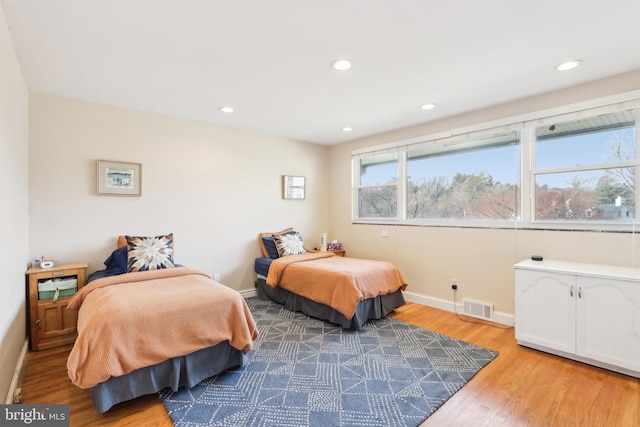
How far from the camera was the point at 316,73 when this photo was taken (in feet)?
8.46

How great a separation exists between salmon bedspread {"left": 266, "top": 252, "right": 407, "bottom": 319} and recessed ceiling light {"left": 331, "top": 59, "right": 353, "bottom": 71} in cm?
199

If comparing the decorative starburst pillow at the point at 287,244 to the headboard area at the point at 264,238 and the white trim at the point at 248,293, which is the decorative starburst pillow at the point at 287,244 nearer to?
the headboard area at the point at 264,238

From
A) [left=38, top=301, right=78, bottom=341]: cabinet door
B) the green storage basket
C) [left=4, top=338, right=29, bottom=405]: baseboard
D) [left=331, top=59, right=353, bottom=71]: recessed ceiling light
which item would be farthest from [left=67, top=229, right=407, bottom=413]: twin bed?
[left=331, top=59, right=353, bottom=71]: recessed ceiling light

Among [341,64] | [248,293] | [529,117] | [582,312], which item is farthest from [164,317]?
[529,117]

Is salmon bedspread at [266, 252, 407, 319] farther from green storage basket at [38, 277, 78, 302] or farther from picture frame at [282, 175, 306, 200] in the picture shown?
green storage basket at [38, 277, 78, 302]

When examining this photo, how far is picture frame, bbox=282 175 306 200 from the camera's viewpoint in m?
4.80

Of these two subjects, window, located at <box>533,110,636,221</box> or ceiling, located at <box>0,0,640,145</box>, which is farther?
window, located at <box>533,110,636,221</box>

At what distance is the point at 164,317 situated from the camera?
2.05 m

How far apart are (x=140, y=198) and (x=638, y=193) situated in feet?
16.1

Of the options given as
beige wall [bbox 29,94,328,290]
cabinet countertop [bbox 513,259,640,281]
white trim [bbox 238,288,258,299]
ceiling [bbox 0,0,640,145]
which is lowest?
white trim [bbox 238,288,258,299]

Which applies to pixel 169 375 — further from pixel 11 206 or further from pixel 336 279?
pixel 336 279

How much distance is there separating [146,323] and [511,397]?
2.50 meters

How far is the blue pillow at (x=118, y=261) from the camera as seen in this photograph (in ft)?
10.00

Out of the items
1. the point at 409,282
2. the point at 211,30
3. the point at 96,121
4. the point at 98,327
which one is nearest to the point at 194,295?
the point at 98,327
